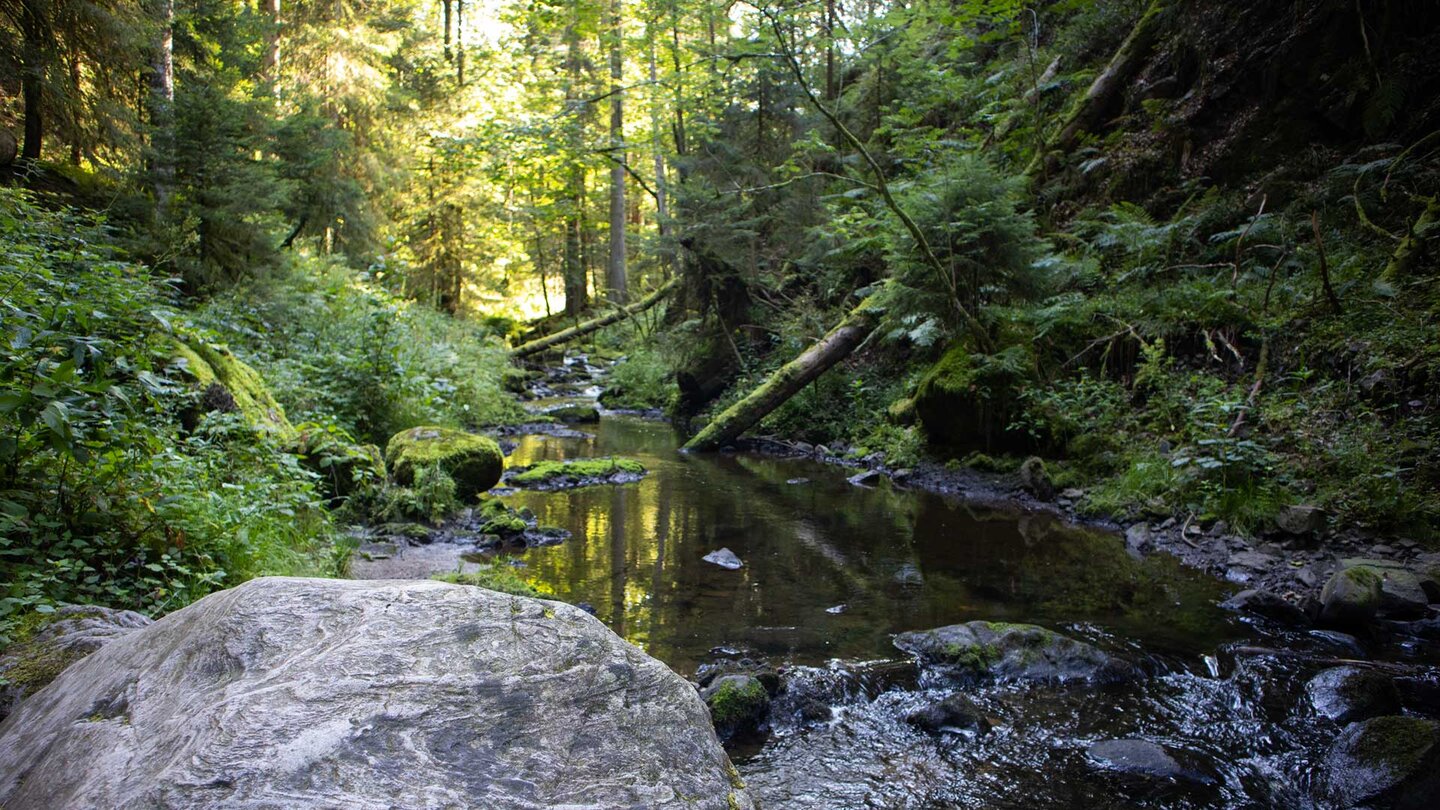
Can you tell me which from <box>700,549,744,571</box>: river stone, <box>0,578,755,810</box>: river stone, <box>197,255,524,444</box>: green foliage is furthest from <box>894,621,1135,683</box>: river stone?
<box>197,255,524,444</box>: green foliage

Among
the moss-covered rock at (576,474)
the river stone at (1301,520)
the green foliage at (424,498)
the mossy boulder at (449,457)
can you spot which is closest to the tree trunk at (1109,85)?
the river stone at (1301,520)

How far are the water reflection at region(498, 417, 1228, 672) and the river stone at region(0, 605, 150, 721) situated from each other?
302 cm

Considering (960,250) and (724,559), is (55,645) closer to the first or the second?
(724,559)

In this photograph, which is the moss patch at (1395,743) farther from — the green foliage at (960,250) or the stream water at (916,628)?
the green foliage at (960,250)

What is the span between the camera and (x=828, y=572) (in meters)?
7.10

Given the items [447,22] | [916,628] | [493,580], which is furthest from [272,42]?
[916,628]

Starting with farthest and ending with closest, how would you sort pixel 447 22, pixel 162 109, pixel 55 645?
1. pixel 447 22
2. pixel 162 109
3. pixel 55 645

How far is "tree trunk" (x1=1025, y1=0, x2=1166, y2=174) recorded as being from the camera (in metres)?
13.1

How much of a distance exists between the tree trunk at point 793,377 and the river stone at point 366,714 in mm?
11116

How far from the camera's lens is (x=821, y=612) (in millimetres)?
6102

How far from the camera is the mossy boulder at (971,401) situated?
10398mm

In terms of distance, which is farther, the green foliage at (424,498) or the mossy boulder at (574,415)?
the mossy boulder at (574,415)

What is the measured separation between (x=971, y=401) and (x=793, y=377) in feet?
11.4

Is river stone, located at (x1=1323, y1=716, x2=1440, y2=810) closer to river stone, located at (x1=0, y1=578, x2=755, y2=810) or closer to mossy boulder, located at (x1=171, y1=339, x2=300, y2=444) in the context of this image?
river stone, located at (x1=0, y1=578, x2=755, y2=810)
